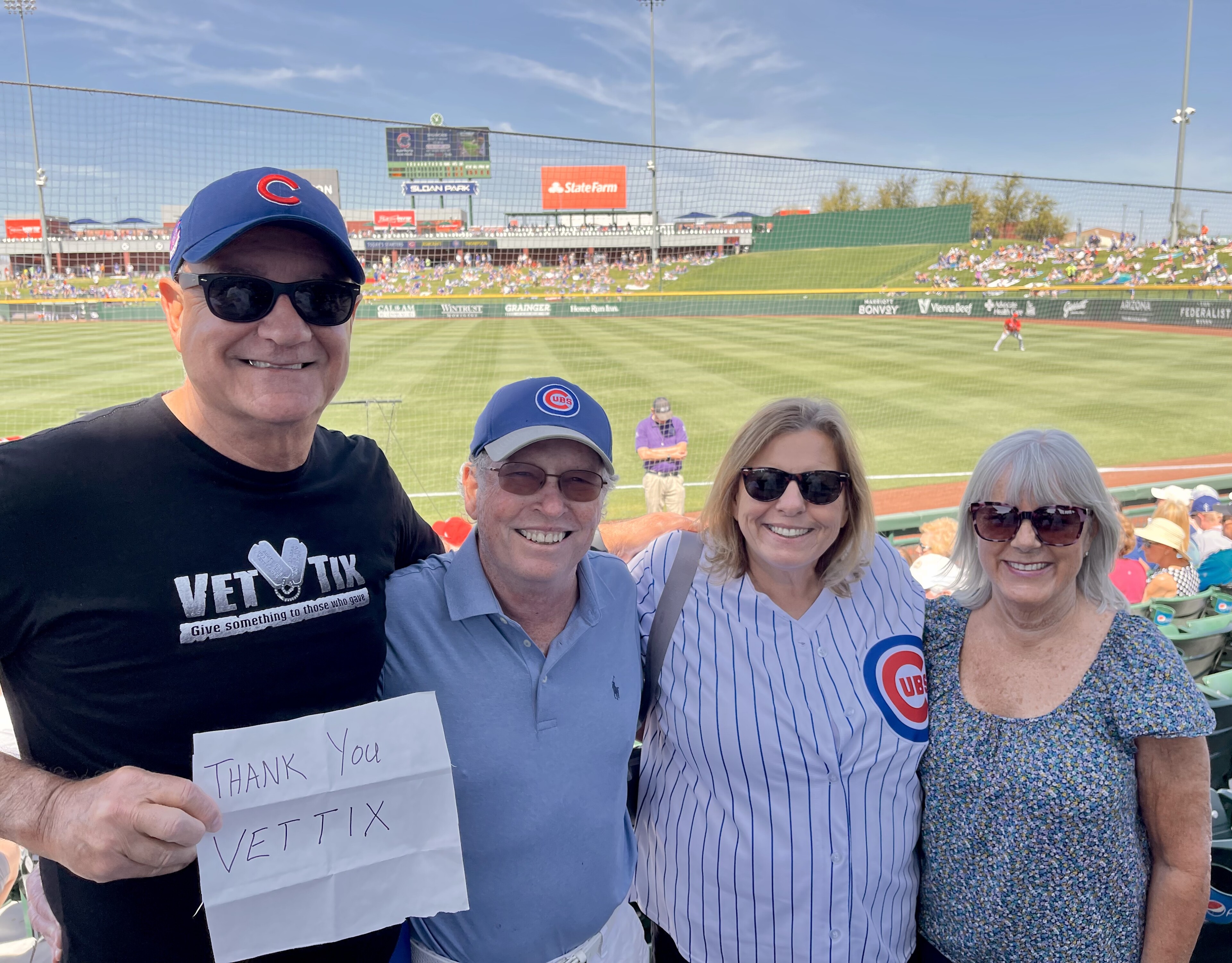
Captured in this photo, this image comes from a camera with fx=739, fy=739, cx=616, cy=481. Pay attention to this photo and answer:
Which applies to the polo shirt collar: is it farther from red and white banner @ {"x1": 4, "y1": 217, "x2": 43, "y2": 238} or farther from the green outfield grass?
red and white banner @ {"x1": 4, "y1": 217, "x2": 43, "y2": 238}

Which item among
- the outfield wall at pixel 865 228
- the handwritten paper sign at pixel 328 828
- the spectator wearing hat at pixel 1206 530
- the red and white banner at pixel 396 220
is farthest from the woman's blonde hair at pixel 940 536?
the red and white banner at pixel 396 220

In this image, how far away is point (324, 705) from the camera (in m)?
1.63

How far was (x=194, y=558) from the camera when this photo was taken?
153 centimetres

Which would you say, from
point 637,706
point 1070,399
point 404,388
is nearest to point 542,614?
point 637,706

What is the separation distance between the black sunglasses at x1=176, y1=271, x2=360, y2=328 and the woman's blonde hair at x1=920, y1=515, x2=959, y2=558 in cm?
502

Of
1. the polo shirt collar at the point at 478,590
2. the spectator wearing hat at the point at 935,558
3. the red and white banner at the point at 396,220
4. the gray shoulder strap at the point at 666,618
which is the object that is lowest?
the spectator wearing hat at the point at 935,558

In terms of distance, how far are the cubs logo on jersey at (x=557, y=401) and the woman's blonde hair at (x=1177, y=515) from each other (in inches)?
237

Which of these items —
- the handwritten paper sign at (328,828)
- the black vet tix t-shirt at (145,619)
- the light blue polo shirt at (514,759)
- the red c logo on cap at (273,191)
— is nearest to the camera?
the handwritten paper sign at (328,828)

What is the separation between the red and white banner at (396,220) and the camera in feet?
122

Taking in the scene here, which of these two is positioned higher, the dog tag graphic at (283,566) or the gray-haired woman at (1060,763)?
the dog tag graphic at (283,566)

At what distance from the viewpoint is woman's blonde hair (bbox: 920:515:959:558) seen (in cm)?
564

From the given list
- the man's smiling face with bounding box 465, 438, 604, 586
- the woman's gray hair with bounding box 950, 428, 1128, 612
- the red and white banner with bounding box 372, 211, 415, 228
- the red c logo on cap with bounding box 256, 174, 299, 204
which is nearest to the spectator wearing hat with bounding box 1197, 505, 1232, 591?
the woman's gray hair with bounding box 950, 428, 1128, 612

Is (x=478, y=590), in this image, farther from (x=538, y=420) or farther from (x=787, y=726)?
(x=787, y=726)

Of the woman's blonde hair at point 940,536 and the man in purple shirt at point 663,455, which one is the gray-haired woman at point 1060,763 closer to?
the woman's blonde hair at point 940,536
